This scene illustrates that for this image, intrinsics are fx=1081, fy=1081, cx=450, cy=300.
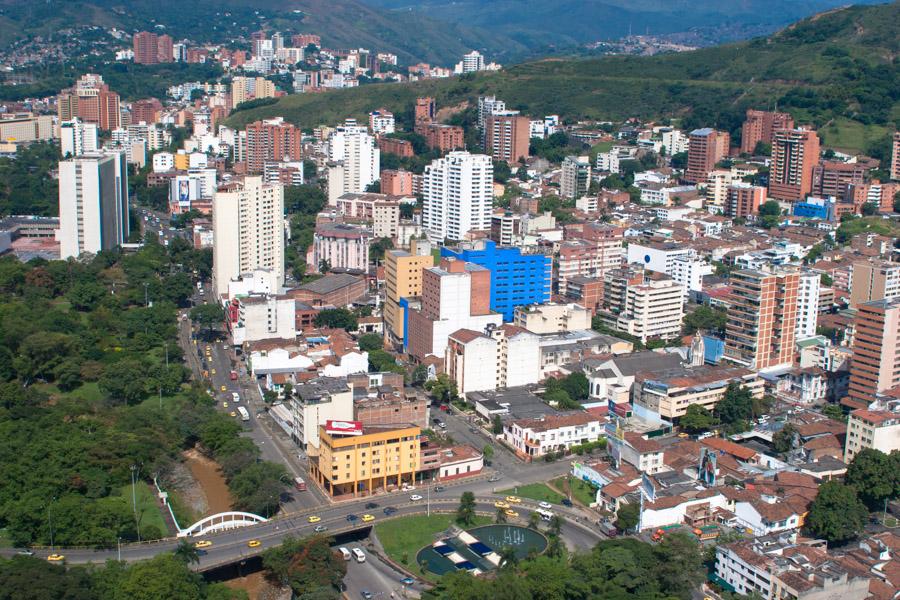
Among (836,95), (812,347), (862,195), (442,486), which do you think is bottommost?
(442,486)

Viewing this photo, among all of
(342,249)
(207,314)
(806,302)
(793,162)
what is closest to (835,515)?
(806,302)

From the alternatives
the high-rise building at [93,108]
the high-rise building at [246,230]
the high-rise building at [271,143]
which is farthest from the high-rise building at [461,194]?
the high-rise building at [93,108]

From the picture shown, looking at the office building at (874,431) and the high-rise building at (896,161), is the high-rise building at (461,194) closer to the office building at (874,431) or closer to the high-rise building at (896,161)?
the high-rise building at (896,161)

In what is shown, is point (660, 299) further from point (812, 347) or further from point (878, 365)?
point (878, 365)

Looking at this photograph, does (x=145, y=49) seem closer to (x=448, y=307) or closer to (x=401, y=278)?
(x=401, y=278)

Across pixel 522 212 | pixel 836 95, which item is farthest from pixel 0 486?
pixel 836 95
